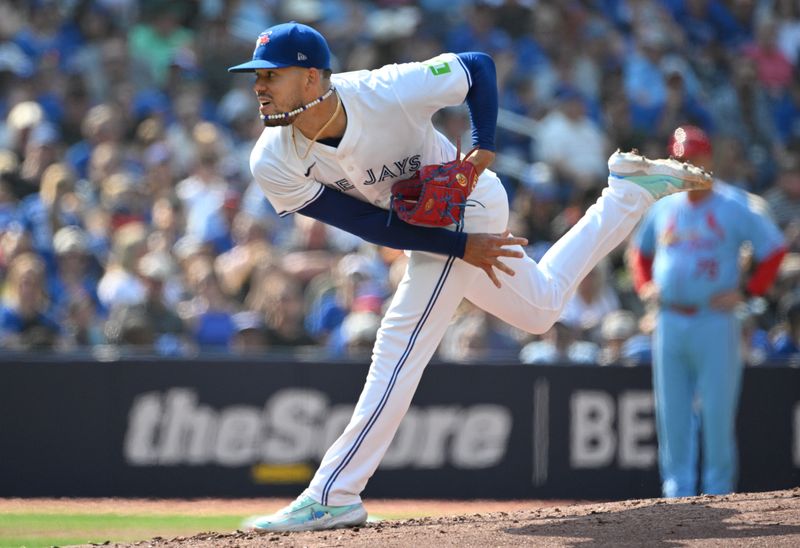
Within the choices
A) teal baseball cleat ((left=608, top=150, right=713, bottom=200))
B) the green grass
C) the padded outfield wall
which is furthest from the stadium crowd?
teal baseball cleat ((left=608, top=150, right=713, bottom=200))

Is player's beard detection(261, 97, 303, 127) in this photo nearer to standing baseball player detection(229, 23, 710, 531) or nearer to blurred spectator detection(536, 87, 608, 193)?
standing baseball player detection(229, 23, 710, 531)

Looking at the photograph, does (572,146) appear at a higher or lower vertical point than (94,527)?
higher

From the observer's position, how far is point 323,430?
9125 mm

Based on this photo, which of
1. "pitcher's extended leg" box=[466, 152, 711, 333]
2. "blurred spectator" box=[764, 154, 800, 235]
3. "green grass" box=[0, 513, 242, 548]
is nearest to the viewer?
"pitcher's extended leg" box=[466, 152, 711, 333]

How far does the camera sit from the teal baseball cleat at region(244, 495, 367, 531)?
5.47 m

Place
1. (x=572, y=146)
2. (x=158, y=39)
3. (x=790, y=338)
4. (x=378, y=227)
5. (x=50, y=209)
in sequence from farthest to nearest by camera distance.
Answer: (x=158, y=39)
(x=572, y=146)
(x=50, y=209)
(x=790, y=338)
(x=378, y=227)

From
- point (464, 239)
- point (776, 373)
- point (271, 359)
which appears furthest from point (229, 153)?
point (464, 239)

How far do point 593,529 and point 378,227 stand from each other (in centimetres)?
156

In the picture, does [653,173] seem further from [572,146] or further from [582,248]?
[572,146]

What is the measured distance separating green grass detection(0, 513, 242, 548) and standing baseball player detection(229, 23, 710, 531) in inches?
61.0

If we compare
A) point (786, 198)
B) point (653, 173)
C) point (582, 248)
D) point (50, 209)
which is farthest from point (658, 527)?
point (786, 198)

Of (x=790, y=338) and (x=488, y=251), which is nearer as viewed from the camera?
(x=488, y=251)

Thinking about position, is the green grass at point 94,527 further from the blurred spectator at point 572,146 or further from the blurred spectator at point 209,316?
the blurred spectator at point 572,146

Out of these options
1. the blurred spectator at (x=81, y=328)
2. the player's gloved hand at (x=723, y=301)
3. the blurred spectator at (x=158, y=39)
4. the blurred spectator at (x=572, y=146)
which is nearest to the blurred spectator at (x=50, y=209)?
the blurred spectator at (x=81, y=328)
